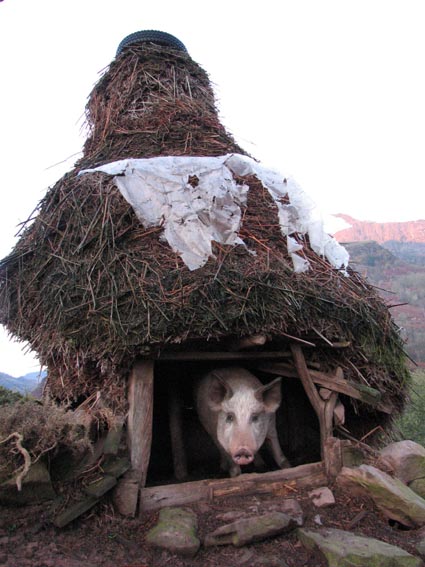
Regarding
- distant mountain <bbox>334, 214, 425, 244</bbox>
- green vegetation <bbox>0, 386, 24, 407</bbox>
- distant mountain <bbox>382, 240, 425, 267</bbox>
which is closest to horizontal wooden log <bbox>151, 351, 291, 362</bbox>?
green vegetation <bbox>0, 386, 24, 407</bbox>

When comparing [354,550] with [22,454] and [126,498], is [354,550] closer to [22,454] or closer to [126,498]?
[126,498]

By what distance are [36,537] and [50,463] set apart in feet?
2.14

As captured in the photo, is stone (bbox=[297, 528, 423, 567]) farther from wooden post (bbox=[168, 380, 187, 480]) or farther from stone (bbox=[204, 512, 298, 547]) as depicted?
wooden post (bbox=[168, 380, 187, 480])

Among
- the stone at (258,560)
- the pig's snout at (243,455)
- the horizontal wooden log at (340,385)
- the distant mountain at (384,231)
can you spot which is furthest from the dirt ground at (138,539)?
the distant mountain at (384,231)

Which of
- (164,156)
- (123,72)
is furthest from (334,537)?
(123,72)

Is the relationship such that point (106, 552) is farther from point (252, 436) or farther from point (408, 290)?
point (408, 290)

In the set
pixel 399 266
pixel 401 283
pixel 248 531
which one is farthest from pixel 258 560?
pixel 399 266

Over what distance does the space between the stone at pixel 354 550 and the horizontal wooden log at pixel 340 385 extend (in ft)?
5.56

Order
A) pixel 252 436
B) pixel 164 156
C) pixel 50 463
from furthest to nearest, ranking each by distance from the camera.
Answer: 1. pixel 164 156
2. pixel 252 436
3. pixel 50 463

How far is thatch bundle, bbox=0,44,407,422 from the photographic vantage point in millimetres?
5816

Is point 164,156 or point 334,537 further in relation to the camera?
point 164,156

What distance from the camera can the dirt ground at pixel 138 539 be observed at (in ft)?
14.9

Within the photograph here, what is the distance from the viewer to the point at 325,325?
6363 mm

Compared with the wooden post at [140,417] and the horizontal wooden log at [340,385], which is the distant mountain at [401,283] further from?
the wooden post at [140,417]
